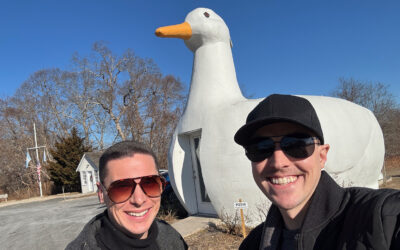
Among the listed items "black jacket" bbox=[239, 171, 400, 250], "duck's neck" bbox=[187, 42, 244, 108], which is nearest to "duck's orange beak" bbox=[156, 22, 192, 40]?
"duck's neck" bbox=[187, 42, 244, 108]

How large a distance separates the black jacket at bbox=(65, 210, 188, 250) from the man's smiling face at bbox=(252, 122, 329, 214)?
83cm

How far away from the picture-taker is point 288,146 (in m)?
1.20

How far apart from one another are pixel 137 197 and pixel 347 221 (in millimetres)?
1052

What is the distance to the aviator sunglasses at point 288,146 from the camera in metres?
1.18

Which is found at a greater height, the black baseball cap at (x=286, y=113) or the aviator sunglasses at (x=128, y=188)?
the black baseball cap at (x=286, y=113)

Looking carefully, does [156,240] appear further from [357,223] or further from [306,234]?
[357,223]

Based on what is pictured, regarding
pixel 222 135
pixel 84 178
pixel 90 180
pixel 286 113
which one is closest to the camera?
pixel 286 113

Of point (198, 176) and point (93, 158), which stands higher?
point (93, 158)

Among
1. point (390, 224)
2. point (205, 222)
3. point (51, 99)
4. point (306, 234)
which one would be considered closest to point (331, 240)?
point (306, 234)

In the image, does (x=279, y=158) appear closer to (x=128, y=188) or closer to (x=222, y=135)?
(x=128, y=188)

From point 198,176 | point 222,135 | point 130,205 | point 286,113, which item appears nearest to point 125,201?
point 130,205

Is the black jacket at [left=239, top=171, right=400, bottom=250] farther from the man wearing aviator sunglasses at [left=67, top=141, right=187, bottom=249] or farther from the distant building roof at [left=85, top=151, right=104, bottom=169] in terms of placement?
the distant building roof at [left=85, top=151, right=104, bottom=169]

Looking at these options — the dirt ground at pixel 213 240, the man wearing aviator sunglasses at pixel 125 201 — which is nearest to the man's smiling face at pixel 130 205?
the man wearing aviator sunglasses at pixel 125 201

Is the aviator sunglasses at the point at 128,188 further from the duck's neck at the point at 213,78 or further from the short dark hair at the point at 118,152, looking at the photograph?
the duck's neck at the point at 213,78
